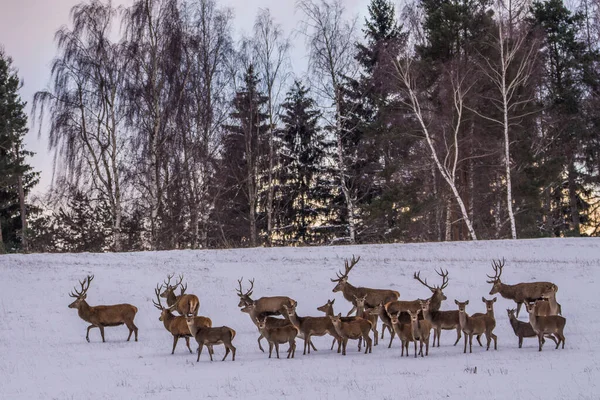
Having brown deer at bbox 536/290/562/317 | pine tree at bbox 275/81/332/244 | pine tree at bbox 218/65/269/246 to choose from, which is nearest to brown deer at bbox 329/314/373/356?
brown deer at bbox 536/290/562/317

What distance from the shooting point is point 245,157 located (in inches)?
1420

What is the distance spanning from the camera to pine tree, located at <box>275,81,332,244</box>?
130 feet

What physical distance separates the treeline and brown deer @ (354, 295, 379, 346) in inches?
556

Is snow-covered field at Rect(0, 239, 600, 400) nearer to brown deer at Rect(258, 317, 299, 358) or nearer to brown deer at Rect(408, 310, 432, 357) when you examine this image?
brown deer at Rect(258, 317, 299, 358)

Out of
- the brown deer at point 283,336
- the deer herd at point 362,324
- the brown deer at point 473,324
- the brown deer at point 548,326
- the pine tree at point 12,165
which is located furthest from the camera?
the pine tree at point 12,165

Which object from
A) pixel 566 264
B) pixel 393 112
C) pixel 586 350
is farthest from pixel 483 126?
pixel 586 350

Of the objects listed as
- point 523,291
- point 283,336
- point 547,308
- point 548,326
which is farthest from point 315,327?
point 523,291

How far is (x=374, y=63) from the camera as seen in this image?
3772 cm

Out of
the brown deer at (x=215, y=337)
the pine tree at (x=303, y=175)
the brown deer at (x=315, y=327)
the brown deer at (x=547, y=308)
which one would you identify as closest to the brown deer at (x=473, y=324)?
the brown deer at (x=547, y=308)

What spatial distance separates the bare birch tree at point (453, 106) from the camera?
29.0m

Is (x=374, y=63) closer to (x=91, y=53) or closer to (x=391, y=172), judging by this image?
(x=391, y=172)

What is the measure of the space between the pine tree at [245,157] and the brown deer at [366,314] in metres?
16.9

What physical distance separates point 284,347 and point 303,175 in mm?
25805

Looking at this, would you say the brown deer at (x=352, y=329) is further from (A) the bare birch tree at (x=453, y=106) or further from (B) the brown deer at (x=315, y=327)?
(A) the bare birch tree at (x=453, y=106)
